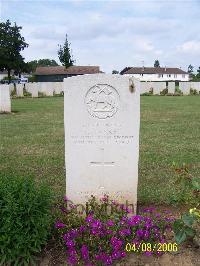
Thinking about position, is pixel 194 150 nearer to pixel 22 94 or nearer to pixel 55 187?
pixel 55 187

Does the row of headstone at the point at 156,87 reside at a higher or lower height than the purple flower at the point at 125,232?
higher

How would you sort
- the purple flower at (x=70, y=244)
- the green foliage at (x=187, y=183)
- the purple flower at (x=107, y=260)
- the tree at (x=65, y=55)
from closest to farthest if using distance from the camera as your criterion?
the purple flower at (x=107, y=260) → the purple flower at (x=70, y=244) → the green foliage at (x=187, y=183) → the tree at (x=65, y=55)

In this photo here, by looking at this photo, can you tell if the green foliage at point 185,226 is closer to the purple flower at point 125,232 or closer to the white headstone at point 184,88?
the purple flower at point 125,232

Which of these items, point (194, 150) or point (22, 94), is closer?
point (194, 150)

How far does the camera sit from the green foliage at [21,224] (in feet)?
11.3

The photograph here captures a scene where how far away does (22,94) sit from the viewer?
3094 centimetres

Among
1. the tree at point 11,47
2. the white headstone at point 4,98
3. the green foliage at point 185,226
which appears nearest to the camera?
the green foliage at point 185,226

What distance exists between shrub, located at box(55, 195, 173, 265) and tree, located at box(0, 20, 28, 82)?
189 ft

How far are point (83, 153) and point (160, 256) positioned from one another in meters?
1.35

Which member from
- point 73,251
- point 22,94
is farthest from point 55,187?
point 22,94

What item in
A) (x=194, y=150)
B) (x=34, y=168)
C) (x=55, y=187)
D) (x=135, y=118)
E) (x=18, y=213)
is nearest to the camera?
(x=18, y=213)

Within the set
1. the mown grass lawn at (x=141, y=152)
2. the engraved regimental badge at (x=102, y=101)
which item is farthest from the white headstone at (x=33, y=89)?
the engraved regimental badge at (x=102, y=101)

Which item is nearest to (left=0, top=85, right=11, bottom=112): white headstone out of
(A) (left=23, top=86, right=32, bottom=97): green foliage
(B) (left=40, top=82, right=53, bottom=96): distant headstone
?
(A) (left=23, top=86, right=32, bottom=97): green foliage
